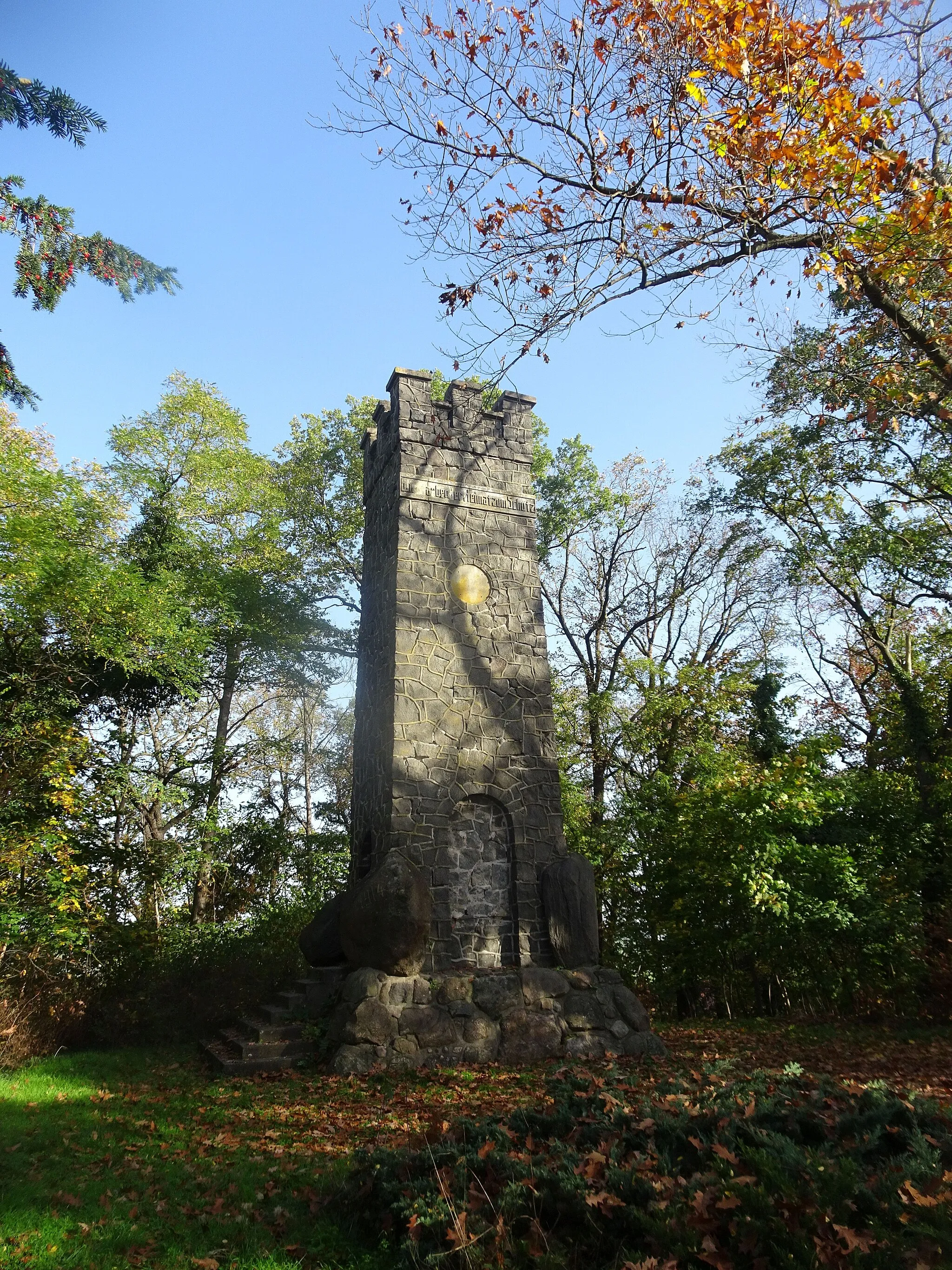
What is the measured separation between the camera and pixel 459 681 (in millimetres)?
9898

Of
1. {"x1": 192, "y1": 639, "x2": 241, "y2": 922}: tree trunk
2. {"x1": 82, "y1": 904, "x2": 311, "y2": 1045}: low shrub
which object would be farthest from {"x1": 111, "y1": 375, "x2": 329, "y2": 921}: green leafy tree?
{"x1": 82, "y1": 904, "x2": 311, "y2": 1045}: low shrub

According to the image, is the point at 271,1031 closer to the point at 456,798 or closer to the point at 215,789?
the point at 456,798

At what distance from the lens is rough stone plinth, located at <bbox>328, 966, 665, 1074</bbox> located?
7.73 metres

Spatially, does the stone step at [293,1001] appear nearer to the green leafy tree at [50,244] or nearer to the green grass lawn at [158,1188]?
the green grass lawn at [158,1188]

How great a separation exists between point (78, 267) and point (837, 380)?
A: 6462 mm

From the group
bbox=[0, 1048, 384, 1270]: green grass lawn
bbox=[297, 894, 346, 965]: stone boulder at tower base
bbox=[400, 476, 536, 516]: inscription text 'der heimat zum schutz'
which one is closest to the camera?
bbox=[0, 1048, 384, 1270]: green grass lawn

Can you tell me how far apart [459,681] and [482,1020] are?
12.8 ft

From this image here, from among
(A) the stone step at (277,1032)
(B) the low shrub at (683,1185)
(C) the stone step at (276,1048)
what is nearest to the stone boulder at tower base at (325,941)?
(A) the stone step at (277,1032)

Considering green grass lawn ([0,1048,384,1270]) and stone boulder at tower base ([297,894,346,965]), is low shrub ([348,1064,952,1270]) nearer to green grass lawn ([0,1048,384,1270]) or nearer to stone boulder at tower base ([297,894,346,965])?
green grass lawn ([0,1048,384,1270])

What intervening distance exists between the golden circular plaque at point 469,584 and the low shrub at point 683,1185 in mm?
6627

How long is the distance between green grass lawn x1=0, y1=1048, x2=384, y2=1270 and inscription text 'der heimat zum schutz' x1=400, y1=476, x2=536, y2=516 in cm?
705

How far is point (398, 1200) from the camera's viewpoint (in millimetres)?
3746

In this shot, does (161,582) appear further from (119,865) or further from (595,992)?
(595,992)

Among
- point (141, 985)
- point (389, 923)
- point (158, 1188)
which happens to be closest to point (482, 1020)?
point (389, 923)
